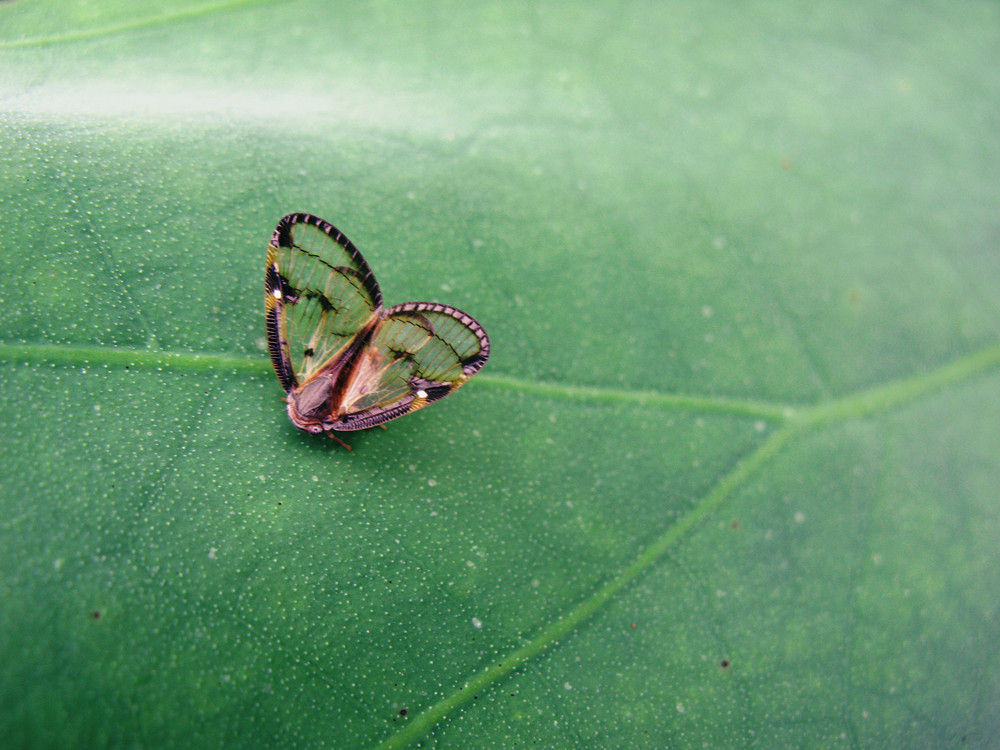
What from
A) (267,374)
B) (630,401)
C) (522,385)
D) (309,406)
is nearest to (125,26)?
(267,374)

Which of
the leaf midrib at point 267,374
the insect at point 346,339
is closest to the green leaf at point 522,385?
the leaf midrib at point 267,374

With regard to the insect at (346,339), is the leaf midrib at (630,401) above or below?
below

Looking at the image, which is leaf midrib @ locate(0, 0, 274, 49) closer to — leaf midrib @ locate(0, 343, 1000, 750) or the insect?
the insect

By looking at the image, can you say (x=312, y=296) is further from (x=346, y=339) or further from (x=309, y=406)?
(x=309, y=406)

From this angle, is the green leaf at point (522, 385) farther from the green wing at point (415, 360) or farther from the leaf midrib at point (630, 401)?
the green wing at point (415, 360)

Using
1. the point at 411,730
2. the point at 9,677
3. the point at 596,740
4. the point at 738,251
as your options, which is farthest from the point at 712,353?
the point at 9,677

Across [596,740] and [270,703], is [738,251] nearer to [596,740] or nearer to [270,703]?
[596,740]

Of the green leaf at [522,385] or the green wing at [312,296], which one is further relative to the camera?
the green wing at [312,296]

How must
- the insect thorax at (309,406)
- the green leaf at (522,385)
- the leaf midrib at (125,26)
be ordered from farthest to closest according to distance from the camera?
the leaf midrib at (125,26) < the insect thorax at (309,406) < the green leaf at (522,385)

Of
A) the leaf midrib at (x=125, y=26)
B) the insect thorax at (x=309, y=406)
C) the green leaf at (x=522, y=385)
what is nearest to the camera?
the green leaf at (x=522, y=385)
